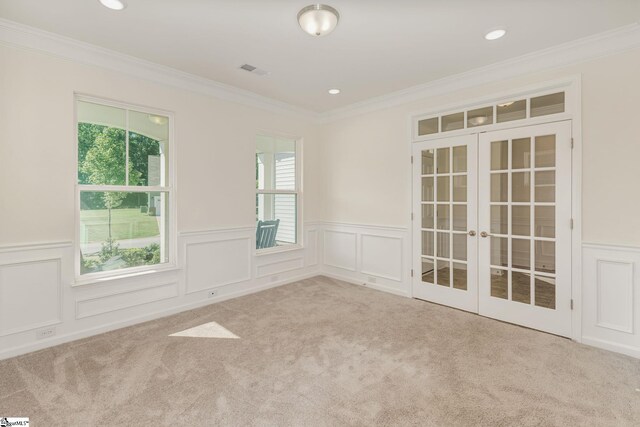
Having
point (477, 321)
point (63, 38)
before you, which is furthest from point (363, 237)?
point (63, 38)

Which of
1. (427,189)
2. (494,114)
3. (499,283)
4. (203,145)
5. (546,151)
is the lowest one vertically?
(499,283)

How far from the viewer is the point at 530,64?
3162 mm

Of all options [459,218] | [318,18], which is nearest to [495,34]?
[318,18]

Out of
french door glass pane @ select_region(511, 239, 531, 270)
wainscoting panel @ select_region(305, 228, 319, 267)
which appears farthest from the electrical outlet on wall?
french door glass pane @ select_region(511, 239, 531, 270)

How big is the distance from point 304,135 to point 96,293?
137 inches

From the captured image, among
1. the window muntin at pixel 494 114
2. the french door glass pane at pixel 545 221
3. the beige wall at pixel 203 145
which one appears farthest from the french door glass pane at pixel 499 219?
the window muntin at pixel 494 114

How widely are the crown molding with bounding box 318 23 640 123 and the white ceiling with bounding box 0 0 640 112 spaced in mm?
99

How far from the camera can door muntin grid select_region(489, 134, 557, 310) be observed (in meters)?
3.12

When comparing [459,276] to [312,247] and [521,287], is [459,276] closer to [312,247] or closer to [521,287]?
[521,287]

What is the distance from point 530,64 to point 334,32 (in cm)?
205

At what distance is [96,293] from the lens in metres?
3.07

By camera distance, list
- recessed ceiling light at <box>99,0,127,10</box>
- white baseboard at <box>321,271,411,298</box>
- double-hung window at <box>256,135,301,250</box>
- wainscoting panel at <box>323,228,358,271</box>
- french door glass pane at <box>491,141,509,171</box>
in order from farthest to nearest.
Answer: wainscoting panel at <box>323,228,358,271</box>, double-hung window at <box>256,135,301,250</box>, white baseboard at <box>321,271,411,298</box>, french door glass pane at <box>491,141,509,171</box>, recessed ceiling light at <box>99,0,127,10</box>

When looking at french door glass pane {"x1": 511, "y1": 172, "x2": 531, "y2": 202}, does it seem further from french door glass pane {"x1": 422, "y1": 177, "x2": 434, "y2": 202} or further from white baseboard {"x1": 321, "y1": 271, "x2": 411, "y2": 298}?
white baseboard {"x1": 321, "y1": 271, "x2": 411, "y2": 298}

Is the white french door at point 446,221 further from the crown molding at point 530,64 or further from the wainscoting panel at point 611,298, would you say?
the wainscoting panel at point 611,298
